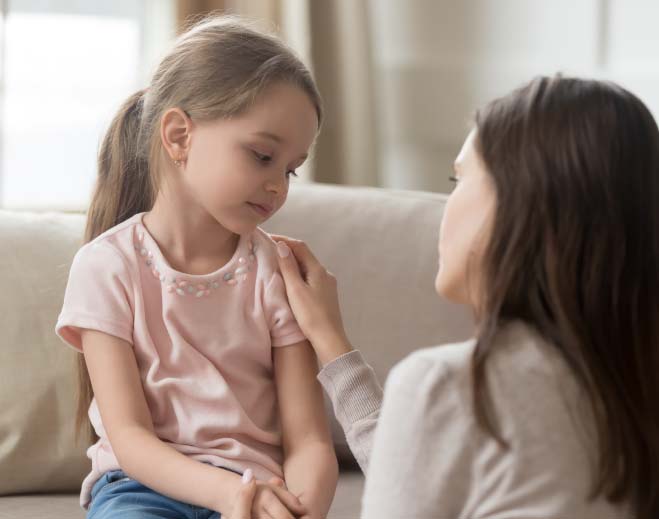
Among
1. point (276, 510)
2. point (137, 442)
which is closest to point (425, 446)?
point (276, 510)

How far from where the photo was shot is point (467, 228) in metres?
0.99

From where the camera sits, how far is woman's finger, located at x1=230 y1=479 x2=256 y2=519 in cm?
126

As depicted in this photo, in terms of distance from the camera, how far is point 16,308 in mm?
1756

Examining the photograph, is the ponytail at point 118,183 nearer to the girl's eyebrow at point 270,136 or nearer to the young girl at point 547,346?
the girl's eyebrow at point 270,136

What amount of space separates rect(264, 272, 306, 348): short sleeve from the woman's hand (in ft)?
0.72

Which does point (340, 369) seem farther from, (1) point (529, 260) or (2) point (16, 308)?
(2) point (16, 308)

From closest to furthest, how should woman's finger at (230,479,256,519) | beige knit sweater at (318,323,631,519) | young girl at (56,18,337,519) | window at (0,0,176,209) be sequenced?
1. beige knit sweater at (318,323,631,519)
2. woman's finger at (230,479,256,519)
3. young girl at (56,18,337,519)
4. window at (0,0,176,209)

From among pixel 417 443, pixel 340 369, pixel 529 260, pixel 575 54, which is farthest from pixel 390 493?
pixel 575 54

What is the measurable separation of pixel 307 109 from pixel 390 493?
2.08 ft

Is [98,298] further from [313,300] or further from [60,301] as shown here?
[60,301]

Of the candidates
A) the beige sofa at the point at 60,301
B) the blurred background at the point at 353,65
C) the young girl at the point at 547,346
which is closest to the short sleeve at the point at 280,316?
the beige sofa at the point at 60,301

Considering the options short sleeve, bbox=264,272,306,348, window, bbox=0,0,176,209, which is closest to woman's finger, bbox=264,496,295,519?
short sleeve, bbox=264,272,306,348

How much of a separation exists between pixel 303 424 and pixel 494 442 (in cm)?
59

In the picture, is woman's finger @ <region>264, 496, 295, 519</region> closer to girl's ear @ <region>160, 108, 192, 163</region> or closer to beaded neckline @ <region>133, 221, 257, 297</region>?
beaded neckline @ <region>133, 221, 257, 297</region>
